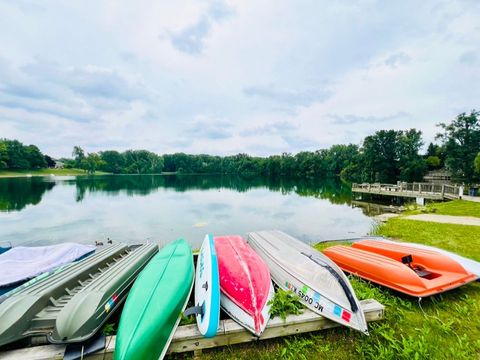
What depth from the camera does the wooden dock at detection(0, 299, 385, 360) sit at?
1986mm

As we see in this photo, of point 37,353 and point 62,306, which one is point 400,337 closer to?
point 37,353

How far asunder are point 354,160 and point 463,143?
3110cm

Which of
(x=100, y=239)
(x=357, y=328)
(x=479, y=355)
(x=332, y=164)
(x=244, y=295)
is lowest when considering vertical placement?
(x=100, y=239)

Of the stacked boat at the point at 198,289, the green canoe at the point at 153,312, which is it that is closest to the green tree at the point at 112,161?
the stacked boat at the point at 198,289

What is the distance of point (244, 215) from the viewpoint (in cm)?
1410

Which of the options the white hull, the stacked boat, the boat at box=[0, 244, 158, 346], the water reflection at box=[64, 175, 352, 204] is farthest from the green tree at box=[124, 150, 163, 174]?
the white hull

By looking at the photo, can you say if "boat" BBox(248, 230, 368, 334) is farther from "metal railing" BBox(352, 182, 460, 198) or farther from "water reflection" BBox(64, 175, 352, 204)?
"metal railing" BBox(352, 182, 460, 198)

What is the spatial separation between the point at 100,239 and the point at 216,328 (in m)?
9.35

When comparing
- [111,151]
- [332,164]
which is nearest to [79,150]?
[111,151]

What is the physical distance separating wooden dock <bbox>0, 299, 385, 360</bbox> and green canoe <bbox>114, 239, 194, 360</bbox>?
0.60 ft

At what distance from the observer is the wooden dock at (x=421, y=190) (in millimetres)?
17297

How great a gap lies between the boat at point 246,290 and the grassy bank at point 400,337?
29cm

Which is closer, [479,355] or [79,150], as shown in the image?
[479,355]

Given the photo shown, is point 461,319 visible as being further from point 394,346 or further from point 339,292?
point 339,292
